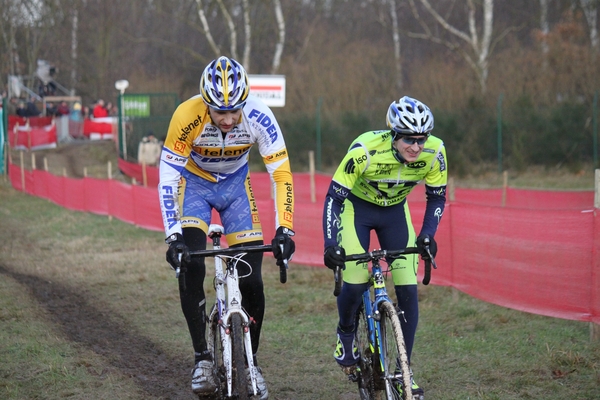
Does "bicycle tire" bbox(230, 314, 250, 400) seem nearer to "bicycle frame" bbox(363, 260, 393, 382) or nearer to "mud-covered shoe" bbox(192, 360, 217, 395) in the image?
"mud-covered shoe" bbox(192, 360, 217, 395)

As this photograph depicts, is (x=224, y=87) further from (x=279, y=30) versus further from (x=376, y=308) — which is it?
(x=279, y=30)

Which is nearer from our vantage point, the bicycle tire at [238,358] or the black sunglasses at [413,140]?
the bicycle tire at [238,358]

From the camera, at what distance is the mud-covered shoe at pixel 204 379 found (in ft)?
16.6

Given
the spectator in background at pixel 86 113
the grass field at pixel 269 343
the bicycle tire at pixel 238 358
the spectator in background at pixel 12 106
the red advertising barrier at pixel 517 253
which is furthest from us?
the spectator in background at pixel 86 113

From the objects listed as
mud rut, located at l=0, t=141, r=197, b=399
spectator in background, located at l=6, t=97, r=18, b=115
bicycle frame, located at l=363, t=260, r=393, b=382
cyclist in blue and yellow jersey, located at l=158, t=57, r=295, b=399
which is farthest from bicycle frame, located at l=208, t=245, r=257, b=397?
spectator in background, located at l=6, t=97, r=18, b=115

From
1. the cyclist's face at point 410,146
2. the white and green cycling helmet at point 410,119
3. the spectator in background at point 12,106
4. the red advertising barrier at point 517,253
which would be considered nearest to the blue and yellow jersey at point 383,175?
the cyclist's face at point 410,146

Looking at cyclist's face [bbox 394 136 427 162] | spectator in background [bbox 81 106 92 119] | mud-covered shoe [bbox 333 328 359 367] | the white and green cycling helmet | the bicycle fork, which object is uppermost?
the white and green cycling helmet

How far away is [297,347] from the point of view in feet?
23.1

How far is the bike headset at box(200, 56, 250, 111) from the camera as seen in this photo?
4.79 metres

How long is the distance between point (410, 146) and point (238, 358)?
1.65 meters

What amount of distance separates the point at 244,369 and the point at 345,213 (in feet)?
4.27

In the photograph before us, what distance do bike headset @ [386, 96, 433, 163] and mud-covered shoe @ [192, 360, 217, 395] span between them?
1.96m

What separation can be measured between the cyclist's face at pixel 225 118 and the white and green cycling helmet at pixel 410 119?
0.96 m

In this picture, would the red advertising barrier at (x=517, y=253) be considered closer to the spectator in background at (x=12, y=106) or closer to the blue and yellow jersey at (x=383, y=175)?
the blue and yellow jersey at (x=383, y=175)
